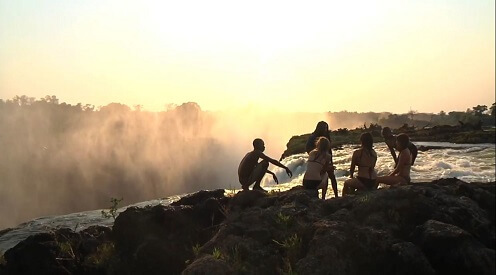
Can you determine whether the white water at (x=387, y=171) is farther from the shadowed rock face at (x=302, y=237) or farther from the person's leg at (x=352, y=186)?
the shadowed rock face at (x=302, y=237)

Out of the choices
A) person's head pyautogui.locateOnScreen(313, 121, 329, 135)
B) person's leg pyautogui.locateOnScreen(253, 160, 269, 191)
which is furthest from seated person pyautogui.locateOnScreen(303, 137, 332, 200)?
person's leg pyautogui.locateOnScreen(253, 160, 269, 191)

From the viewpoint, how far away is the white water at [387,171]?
21188mm

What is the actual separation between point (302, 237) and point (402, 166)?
5197 millimetres

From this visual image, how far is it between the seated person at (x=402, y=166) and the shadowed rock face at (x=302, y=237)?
4.69 feet

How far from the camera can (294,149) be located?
149ft

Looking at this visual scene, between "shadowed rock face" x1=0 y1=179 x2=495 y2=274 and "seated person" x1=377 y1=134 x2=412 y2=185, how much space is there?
1429mm

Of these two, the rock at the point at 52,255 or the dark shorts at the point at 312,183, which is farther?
the dark shorts at the point at 312,183

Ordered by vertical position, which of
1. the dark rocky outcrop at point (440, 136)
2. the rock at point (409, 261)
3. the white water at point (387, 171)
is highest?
the rock at point (409, 261)

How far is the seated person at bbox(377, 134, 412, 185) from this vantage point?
12086mm

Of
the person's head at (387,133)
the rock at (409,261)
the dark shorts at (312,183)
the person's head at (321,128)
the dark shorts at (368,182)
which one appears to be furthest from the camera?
the person's head at (387,133)

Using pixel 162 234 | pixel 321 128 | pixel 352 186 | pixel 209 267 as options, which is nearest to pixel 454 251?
pixel 209 267

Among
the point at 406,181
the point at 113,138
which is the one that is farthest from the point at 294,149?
the point at 113,138

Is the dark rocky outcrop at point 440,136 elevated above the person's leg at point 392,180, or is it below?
below

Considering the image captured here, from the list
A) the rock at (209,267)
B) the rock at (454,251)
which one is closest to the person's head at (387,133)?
the rock at (454,251)
